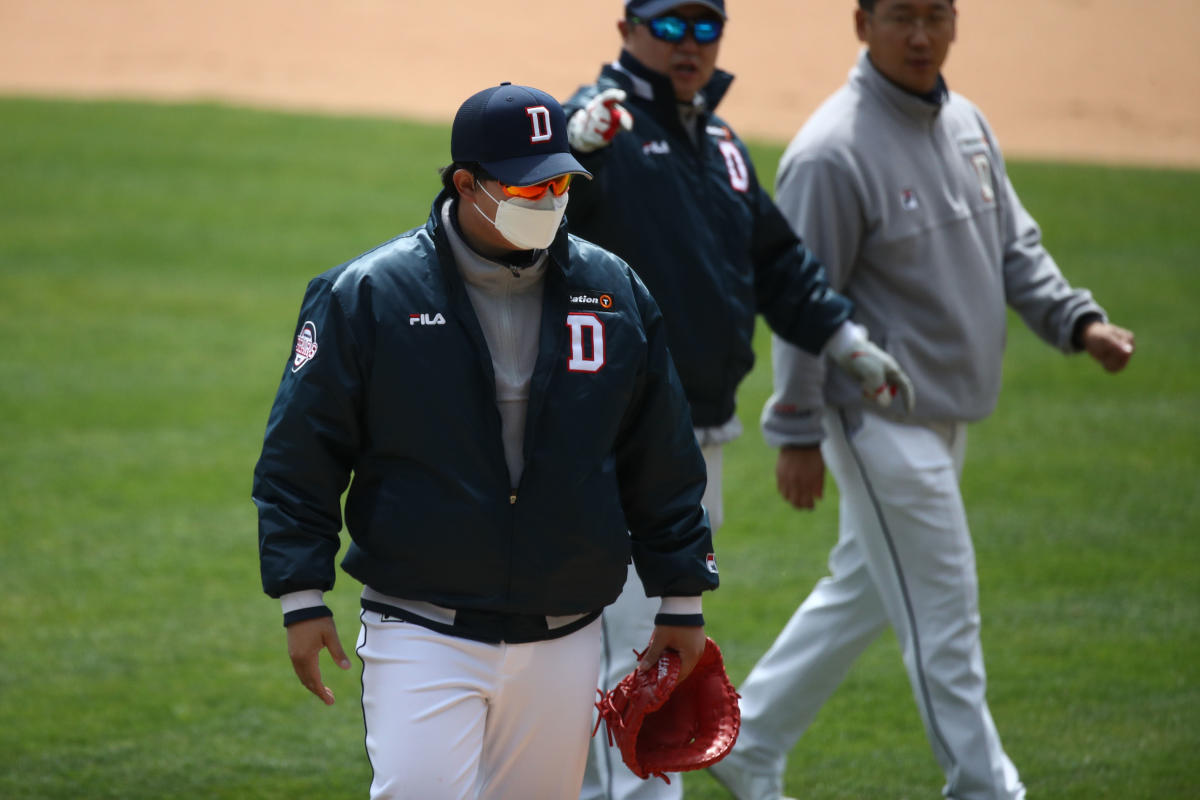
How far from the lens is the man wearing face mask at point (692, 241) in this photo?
448 centimetres

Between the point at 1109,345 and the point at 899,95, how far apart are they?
1.09 meters

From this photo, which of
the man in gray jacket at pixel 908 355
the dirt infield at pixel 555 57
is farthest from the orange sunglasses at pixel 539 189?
the dirt infield at pixel 555 57

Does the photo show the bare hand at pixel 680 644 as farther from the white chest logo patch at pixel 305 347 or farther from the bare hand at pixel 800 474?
the bare hand at pixel 800 474

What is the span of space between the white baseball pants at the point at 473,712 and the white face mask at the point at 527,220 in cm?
90

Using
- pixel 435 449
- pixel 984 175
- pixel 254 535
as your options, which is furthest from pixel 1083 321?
pixel 254 535

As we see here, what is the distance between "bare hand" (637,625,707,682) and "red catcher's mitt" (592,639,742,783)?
0.06 ft

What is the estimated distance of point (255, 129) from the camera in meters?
21.3

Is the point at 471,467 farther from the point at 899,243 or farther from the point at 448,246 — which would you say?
the point at 899,243

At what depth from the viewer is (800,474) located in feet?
16.6

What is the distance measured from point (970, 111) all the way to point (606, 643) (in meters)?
2.18

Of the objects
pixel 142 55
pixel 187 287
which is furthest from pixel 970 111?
pixel 142 55

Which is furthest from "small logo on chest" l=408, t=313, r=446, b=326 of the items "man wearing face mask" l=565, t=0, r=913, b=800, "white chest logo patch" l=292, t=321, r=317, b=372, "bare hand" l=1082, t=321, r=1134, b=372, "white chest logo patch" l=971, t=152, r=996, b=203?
"bare hand" l=1082, t=321, r=1134, b=372

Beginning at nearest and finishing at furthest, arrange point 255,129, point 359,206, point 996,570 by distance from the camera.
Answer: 1. point 996,570
2. point 359,206
3. point 255,129

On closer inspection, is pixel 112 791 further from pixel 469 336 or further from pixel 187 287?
pixel 187 287
